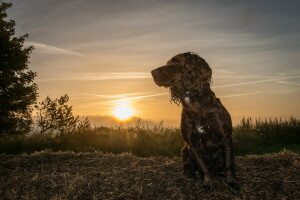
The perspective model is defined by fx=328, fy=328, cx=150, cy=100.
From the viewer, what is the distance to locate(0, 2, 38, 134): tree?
25.9 metres

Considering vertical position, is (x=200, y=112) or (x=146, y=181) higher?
(x=200, y=112)

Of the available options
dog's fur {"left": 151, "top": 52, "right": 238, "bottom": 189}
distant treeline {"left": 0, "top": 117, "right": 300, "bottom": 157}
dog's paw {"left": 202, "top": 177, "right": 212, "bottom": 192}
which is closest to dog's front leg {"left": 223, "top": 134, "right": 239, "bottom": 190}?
dog's fur {"left": 151, "top": 52, "right": 238, "bottom": 189}

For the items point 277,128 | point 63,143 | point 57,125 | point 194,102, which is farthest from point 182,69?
point 57,125

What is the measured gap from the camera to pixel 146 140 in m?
13.1

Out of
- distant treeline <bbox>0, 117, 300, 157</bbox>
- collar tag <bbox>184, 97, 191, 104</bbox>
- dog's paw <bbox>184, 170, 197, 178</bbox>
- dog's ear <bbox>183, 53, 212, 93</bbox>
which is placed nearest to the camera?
dog's ear <bbox>183, 53, 212, 93</bbox>

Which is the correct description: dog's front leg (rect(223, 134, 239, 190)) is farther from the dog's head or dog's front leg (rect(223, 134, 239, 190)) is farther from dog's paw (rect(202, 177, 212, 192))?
the dog's head

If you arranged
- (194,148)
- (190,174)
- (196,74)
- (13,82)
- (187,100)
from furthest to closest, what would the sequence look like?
(13,82)
(190,174)
(194,148)
(187,100)
(196,74)

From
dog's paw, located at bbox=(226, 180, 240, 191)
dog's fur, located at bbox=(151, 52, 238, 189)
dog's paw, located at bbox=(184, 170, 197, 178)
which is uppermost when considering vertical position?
dog's fur, located at bbox=(151, 52, 238, 189)

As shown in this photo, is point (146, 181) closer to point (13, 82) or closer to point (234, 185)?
point (234, 185)

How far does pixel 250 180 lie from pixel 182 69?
237 cm

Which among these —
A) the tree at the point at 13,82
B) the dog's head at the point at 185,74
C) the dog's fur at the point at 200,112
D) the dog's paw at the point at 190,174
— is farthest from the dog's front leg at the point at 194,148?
the tree at the point at 13,82

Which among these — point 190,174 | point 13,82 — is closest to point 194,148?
point 190,174

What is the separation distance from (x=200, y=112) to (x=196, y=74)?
619 millimetres

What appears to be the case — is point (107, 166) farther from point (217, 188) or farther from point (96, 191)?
point (217, 188)
